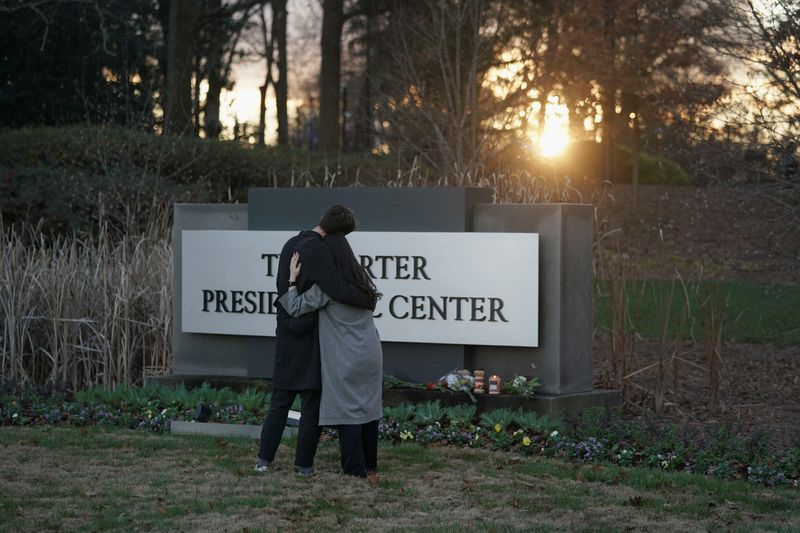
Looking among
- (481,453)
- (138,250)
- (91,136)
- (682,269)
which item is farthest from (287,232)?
(682,269)

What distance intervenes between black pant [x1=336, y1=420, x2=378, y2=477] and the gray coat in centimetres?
8

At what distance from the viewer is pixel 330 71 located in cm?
2680

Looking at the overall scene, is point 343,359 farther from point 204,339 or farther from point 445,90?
point 445,90

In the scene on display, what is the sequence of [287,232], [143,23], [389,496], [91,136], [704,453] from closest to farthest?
[389,496], [704,453], [287,232], [91,136], [143,23]

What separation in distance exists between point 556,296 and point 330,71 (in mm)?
18103

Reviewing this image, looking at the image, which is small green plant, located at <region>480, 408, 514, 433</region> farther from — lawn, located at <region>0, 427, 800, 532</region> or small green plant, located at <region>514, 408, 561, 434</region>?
lawn, located at <region>0, 427, 800, 532</region>

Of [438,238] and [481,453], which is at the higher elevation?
[438,238]

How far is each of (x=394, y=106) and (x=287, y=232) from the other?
932 centimetres

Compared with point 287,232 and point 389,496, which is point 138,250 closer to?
point 287,232

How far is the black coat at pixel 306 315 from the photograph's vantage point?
24.1ft

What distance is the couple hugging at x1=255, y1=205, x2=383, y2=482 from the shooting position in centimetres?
738

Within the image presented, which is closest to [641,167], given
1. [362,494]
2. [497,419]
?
[497,419]

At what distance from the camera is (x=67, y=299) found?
11.0m

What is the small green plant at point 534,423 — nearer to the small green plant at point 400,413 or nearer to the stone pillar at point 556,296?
the stone pillar at point 556,296
